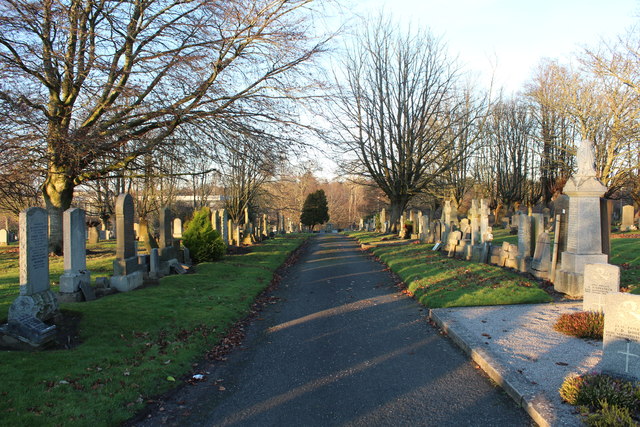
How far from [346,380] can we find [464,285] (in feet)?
20.9

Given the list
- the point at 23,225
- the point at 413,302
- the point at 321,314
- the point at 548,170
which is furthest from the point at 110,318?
the point at 548,170

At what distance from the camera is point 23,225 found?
6641 millimetres

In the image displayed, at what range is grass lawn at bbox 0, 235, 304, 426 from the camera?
4.25 m

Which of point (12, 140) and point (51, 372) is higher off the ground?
point (12, 140)

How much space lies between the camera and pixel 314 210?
223 feet

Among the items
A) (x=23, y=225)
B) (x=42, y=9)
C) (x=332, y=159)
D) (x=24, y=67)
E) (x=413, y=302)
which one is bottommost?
(x=413, y=302)

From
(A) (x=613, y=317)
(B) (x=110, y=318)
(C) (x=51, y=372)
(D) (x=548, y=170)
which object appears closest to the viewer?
(A) (x=613, y=317)

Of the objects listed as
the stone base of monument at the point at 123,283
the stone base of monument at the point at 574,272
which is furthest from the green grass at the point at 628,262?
the stone base of monument at the point at 123,283

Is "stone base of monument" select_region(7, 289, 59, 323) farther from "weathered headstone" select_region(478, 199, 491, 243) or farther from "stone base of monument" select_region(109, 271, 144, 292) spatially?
"weathered headstone" select_region(478, 199, 491, 243)

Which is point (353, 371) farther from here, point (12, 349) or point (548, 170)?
point (548, 170)

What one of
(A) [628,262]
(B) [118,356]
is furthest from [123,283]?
(A) [628,262]

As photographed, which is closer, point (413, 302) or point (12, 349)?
point (12, 349)

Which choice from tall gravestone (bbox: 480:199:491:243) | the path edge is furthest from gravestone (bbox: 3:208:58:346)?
tall gravestone (bbox: 480:199:491:243)

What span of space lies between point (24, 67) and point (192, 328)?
7585 millimetres
